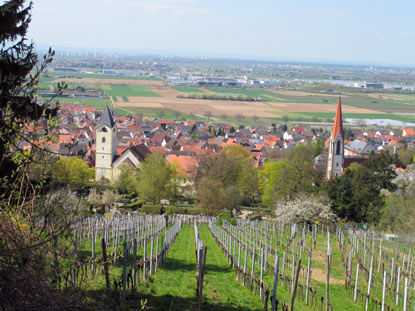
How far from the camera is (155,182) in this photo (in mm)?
43250

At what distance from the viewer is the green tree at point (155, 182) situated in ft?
142

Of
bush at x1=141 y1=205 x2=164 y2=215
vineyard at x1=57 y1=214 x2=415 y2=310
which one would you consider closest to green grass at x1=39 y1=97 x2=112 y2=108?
bush at x1=141 y1=205 x2=164 y2=215

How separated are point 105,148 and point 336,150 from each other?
26572 millimetres

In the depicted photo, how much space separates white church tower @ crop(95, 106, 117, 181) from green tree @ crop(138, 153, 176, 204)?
37.5ft

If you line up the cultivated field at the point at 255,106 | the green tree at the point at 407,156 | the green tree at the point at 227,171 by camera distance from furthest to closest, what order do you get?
the cultivated field at the point at 255,106 → the green tree at the point at 407,156 → the green tree at the point at 227,171

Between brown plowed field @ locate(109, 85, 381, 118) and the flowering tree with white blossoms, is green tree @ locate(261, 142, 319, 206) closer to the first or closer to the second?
the flowering tree with white blossoms

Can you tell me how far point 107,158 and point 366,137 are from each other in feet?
195

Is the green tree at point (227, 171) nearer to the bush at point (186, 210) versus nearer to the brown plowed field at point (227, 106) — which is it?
the bush at point (186, 210)

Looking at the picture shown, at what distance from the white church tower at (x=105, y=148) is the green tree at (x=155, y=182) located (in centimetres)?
1142

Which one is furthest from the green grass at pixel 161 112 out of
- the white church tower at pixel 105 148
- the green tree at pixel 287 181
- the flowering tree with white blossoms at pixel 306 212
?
the flowering tree with white blossoms at pixel 306 212

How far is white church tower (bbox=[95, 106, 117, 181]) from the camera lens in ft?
180

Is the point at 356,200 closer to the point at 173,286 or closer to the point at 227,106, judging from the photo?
the point at 173,286

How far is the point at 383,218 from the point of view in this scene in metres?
34.0

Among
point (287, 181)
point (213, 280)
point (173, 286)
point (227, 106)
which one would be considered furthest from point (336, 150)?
point (227, 106)
